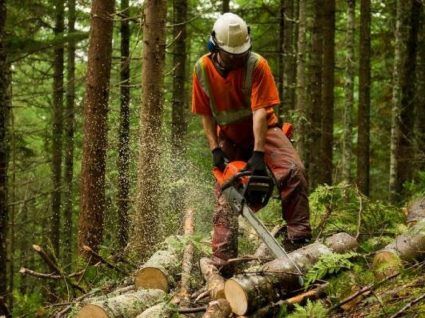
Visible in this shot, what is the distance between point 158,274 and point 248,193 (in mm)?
1250

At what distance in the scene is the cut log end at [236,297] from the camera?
429 centimetres

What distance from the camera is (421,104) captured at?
13.1 metres

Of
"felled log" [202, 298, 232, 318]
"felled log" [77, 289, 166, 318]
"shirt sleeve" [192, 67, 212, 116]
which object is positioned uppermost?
"shirt sleeve" [192, 67, 212, 116]

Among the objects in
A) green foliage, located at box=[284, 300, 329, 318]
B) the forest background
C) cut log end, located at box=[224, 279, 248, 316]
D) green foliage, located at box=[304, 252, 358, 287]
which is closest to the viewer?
green foliage, located at box=[284, 300, 329, 318]

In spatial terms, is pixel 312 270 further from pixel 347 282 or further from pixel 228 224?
pixel 228 224

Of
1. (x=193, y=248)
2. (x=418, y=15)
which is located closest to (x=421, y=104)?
(x=418, y=15)

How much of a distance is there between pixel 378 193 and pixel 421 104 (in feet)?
21.8

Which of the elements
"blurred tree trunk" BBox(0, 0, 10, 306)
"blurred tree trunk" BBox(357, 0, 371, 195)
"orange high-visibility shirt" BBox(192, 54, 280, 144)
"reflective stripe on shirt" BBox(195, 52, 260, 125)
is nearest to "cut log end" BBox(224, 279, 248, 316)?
"orange high-visibility shirt" BBox(192, 54, 280, 144)

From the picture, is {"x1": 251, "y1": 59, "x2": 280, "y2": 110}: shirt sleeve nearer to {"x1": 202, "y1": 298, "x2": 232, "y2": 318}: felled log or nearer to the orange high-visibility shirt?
the orange high-visibility shirt

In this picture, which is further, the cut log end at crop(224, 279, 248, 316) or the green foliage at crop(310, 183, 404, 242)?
the green foliage at crop(310, 183, 404, 242)

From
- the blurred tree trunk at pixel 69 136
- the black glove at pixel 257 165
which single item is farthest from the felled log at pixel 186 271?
the blurred tree trunk at pixel 69 136

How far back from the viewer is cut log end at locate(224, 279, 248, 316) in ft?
14.1

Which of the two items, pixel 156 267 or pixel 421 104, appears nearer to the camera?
pixel 156 267

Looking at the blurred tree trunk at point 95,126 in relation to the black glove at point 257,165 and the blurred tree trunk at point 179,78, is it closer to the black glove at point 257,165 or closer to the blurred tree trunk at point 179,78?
the black glove at point 257,165
